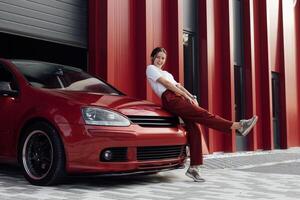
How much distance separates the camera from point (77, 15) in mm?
9867

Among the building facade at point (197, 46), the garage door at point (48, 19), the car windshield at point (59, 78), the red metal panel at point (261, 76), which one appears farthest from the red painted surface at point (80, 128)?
the red metal panel at point (261, 76)

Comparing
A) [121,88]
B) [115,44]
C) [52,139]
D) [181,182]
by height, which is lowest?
[181,182]

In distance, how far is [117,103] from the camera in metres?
6.04

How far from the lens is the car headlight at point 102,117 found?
561cm

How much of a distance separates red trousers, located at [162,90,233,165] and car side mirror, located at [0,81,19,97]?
1.90 meters

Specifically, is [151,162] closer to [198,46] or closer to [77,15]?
[77,15]

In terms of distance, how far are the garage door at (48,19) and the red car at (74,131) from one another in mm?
2160

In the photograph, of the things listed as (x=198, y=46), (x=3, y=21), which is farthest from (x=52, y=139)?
(x=198, y=46)

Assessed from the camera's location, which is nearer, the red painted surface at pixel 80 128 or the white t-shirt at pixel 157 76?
the red painted surface at pixel 80 128

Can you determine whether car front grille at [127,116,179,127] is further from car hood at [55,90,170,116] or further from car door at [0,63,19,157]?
car door at [0,63,19,157]

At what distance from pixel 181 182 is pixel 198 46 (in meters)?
7.01

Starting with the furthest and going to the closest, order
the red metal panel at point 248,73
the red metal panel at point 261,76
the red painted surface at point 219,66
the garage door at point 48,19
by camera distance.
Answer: the red metal panel at point 261,76
the red metal panel at point 248,73
the red painted surface at point 219,66
the garage door at point 48,19

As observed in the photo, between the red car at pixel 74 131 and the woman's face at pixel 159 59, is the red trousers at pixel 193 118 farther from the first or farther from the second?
the woman's face at pixel 159 59

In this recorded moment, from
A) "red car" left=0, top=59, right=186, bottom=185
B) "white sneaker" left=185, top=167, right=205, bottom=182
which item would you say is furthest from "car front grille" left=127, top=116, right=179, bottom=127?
"white sneaker" left=185, top=167, right=205, bottom=182
